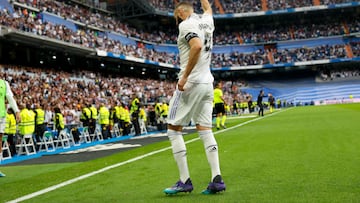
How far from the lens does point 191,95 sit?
512cm

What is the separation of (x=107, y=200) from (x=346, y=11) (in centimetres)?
6867

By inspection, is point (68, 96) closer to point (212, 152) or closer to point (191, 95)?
point (191, 95)

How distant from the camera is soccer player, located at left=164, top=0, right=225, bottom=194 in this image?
194 inches

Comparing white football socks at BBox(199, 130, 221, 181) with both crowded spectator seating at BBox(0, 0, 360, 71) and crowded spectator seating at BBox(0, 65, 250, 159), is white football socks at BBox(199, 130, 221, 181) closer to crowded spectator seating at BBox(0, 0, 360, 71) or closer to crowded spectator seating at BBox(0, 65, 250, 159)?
crowded spectator seating at BBox(0, 65, 250, 159)

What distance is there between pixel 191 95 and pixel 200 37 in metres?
0.71

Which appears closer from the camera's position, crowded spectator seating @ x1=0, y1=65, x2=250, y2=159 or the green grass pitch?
the green grass pitch

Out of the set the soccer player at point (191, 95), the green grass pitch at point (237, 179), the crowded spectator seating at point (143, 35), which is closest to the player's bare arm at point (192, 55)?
the soccer player at point (191, 95)

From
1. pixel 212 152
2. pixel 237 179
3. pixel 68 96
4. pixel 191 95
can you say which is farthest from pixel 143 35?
pixel 212 152

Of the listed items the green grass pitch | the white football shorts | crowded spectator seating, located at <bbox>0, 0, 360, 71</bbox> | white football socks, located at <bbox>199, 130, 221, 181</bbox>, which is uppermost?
crowded spectator seating, located at <bbox>0, 0, 360, 71</bbox>

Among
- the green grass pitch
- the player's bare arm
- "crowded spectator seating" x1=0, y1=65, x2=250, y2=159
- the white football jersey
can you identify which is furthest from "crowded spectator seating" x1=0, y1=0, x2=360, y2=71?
the player's bare arm

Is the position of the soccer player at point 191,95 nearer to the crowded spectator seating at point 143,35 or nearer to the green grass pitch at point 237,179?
the green grass pitch at point 237,179

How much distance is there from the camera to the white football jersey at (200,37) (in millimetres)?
4926

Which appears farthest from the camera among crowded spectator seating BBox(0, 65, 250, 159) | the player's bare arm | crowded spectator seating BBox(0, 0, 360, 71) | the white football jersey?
crowded spectator seating BBox(0, 0, 360, 71)

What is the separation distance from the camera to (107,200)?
16.1 feet
